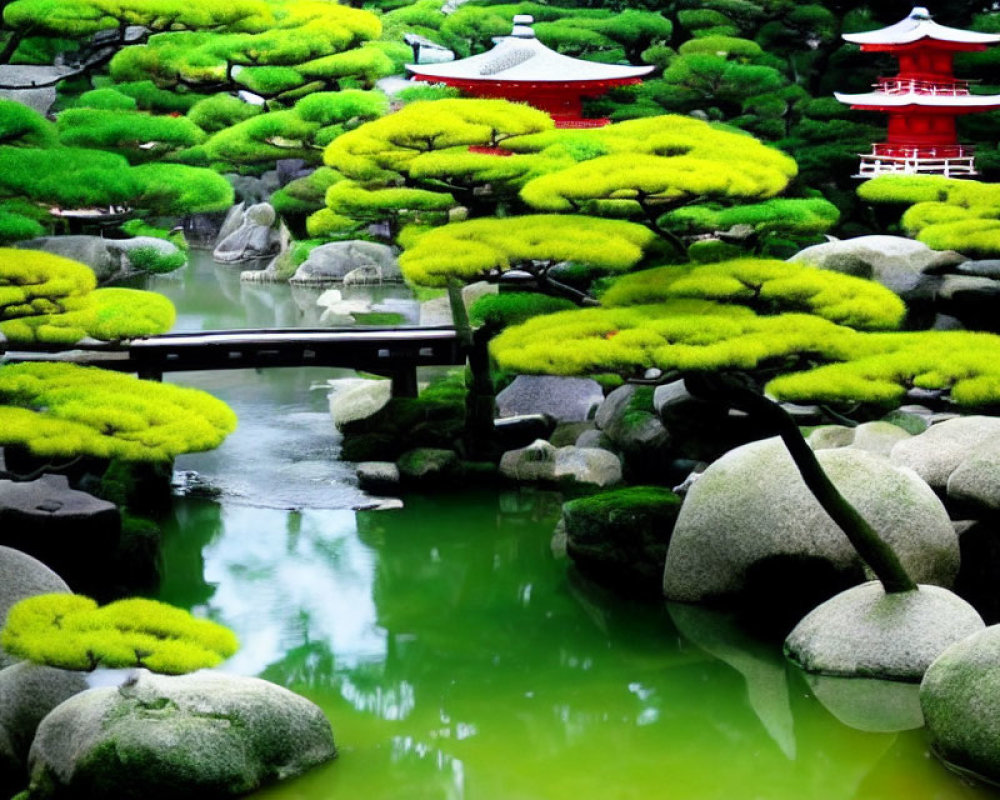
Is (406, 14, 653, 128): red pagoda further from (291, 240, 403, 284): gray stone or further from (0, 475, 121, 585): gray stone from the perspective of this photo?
(0, 475, 121, 585): gray stone

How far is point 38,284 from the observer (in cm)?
993

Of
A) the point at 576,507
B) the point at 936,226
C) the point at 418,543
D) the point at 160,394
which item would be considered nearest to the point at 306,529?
the point at 418,543

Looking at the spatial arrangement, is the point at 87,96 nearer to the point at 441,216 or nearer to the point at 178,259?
the point at 178,259

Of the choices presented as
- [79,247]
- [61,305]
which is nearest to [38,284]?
[61,305]

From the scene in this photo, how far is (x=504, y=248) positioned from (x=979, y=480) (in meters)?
3.89

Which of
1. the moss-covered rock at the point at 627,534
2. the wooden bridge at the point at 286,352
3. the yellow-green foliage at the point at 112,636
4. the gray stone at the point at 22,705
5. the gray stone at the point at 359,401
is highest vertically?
the yellow-green foliage at the point at 112,636

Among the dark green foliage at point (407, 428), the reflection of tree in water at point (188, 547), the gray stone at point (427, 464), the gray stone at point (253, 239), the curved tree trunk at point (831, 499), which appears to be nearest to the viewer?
the curved tree trunk at point (831, 499)

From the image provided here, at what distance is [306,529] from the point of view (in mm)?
13359

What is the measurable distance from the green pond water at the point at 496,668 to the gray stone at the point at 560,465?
307 millimetres

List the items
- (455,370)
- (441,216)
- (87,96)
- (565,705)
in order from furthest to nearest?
(455,370) < (441,216) < (87,96) < (565,705)

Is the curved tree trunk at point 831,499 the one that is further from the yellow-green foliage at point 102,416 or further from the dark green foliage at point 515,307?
the dark green foliage at point 515,307

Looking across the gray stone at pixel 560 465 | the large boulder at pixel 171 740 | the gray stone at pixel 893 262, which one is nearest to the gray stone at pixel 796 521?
the gray stone at pixel 560 465

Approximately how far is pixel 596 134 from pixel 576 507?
11.4 ft

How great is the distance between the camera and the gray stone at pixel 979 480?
10.4 m
